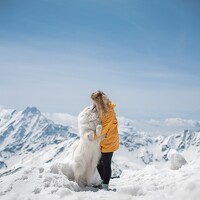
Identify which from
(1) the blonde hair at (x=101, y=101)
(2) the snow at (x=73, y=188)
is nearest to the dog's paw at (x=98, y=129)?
(1) the blonde hair at (x=101, y=101)

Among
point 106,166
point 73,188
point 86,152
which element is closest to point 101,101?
point 86,152

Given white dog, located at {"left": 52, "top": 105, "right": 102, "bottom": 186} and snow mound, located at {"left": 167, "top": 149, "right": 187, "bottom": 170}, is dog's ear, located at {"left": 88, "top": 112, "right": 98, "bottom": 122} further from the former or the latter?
snow mound, located at {"left": 167, "top": 149, "right": 187, "bottom": 170}

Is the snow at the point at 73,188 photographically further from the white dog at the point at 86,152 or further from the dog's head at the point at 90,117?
the dog's head at the point at 90,117

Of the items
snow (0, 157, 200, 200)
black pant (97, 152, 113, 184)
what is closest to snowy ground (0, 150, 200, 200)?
snow (0, 157, 200, 200)

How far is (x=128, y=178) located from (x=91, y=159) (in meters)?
2.15

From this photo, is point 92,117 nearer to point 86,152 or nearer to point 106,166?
point 86,152

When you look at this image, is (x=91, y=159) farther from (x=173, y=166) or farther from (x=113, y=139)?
(x=173, y=166)

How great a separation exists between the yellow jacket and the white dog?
181mm

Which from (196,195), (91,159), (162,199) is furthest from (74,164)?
(196,195)

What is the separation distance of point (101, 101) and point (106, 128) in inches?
28.4

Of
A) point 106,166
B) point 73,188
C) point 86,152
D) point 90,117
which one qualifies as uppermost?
point 90,117

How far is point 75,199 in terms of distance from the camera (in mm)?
6363

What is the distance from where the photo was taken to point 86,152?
8734 mm

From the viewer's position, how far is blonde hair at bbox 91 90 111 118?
27.9 feet
